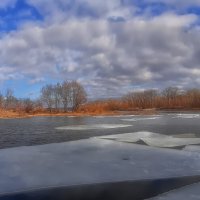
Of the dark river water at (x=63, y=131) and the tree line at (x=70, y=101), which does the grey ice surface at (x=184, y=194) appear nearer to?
the dark river water at (x=63, y=131)

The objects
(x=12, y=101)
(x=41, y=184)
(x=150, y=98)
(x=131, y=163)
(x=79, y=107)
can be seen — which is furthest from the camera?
(x=150, y=98)

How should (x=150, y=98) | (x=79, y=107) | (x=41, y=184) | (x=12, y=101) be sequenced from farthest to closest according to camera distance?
(x=150, y=98)
(x=12, y=101)
(x=79, y=107)
(x=41, y=184)

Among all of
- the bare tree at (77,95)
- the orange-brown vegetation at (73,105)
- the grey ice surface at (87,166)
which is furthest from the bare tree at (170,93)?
the grey ice surface at (87,166)

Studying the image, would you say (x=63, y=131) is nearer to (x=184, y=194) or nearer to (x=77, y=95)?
(x=184, y=194)

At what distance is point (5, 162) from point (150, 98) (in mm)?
80321

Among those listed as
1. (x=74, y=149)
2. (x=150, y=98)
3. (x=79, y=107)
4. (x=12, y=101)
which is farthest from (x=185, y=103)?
(x=74, y=149)

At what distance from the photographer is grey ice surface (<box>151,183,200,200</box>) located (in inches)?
172

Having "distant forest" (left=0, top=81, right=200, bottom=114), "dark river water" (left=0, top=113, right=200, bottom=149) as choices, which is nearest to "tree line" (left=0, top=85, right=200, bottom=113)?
"distant forest" (left=0, top=81, right=200, bottom=114)

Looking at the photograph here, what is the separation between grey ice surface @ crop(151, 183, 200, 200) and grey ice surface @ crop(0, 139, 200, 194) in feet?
1.24

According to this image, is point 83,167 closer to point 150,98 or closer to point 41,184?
point 41,184

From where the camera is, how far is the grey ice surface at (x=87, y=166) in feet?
15.5

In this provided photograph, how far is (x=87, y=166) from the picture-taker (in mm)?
5828

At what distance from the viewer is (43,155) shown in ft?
23.4

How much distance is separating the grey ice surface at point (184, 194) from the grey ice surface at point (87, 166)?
0.38m
